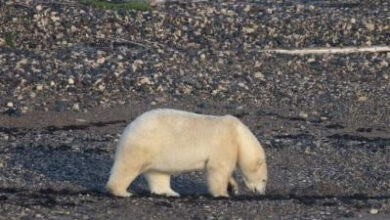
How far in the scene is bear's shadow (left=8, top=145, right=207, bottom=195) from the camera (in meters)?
14.8

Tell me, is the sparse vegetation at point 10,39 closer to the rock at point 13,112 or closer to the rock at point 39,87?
the rock at point 39,87

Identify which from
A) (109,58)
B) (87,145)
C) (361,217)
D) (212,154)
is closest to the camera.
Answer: (361,217)

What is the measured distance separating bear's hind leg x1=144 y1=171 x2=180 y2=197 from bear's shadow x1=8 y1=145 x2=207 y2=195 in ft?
0.72

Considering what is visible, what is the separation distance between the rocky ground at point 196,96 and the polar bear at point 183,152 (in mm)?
304

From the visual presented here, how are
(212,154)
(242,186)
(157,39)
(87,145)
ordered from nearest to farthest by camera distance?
1. (212,154)
2. (242,186)
3. (87,145)
4. (157,39)

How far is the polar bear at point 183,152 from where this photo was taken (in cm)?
1363

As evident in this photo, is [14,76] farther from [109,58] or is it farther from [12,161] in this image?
[12,161]

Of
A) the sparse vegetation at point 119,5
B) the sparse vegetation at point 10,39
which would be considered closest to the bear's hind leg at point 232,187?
the sparse vegetation at point 10,39

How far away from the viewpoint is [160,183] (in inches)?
556

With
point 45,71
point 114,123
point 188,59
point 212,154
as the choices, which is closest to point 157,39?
point 188,59

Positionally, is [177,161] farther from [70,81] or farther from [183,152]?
[70,81]

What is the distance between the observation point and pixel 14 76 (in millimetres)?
21953

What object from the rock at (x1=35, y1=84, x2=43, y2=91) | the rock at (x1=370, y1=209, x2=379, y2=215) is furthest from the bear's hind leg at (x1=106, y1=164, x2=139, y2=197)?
the rock at (x1=35, y1=84, x2=43, y2=91)

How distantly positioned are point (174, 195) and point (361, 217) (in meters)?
2.29
